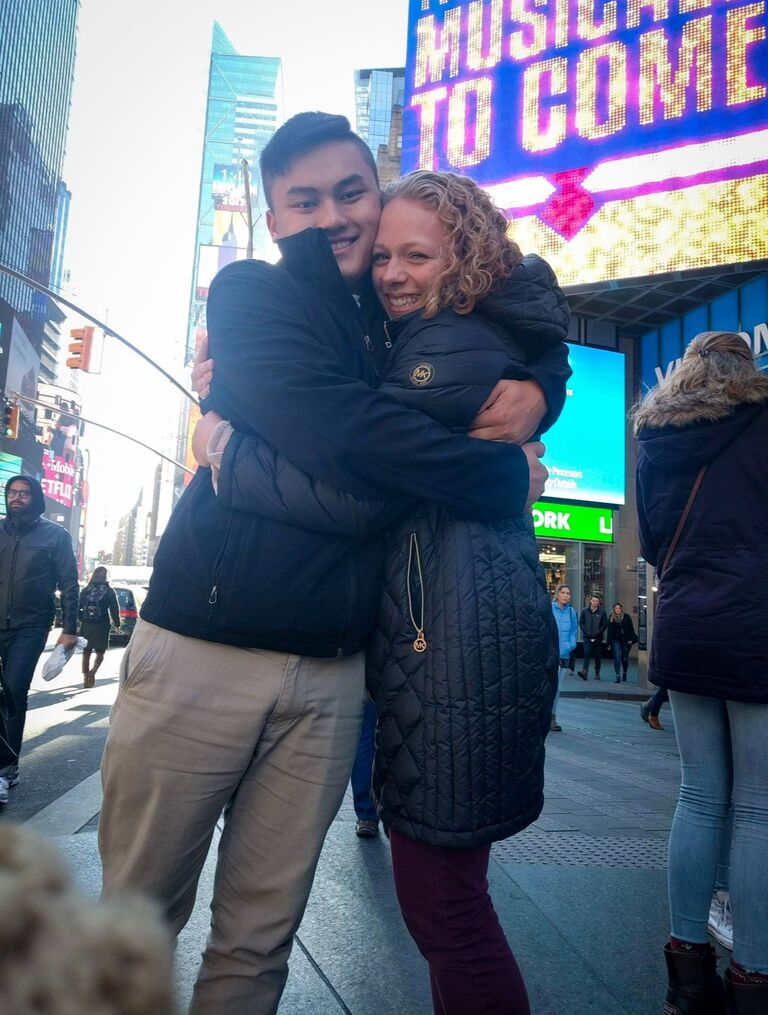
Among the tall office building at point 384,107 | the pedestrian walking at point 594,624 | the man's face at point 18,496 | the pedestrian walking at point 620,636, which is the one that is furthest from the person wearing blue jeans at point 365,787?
the tall office building at point 384,107

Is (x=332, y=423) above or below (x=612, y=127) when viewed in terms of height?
below

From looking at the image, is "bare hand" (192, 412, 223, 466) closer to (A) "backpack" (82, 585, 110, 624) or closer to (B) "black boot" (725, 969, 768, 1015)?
(B) "black boot" (725, 969, 768, 1015)

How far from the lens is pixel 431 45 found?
1491 cm

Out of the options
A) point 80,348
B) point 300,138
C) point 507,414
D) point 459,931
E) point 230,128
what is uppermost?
point 230,128

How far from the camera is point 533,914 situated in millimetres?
2949

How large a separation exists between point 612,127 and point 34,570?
1082cm

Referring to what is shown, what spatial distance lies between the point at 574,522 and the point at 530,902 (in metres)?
19.8

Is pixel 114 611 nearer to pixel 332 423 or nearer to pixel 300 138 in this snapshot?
pixel 300 138

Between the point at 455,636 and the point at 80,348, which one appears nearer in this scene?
the point at 455,636

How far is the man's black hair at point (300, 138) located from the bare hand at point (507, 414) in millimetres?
694

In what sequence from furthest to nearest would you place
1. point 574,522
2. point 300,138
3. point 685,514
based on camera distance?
point 574,522 → point 685,514 → point 300,138

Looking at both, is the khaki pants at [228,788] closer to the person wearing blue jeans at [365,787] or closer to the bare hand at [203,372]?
the bare hand at [203,372]

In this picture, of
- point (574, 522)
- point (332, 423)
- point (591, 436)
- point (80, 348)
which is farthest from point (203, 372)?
point (591, 436)

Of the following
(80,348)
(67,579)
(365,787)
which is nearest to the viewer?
(365,787)
